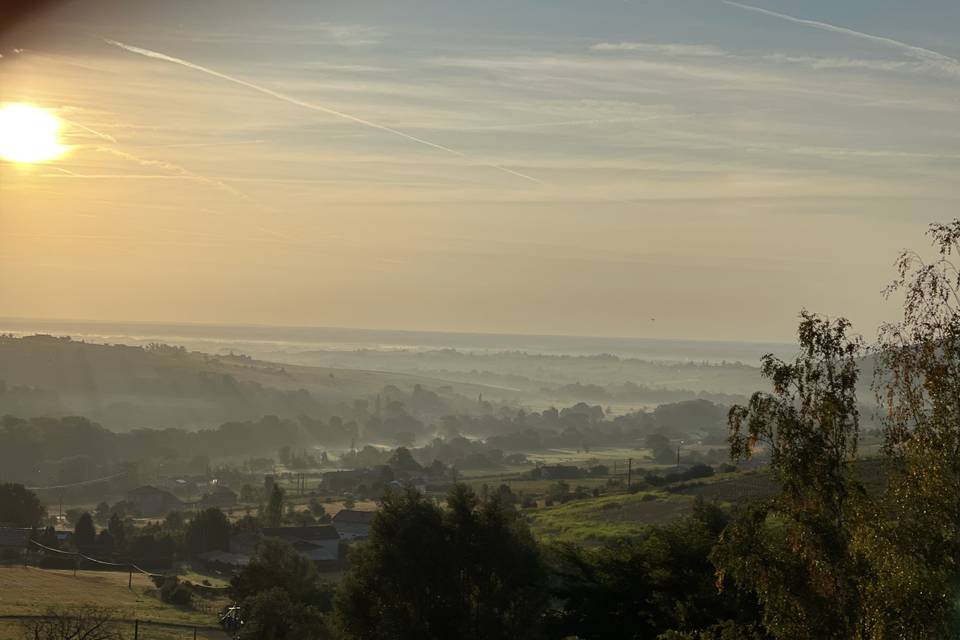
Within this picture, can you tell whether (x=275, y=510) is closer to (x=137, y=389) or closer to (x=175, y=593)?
(x=175, y=593)

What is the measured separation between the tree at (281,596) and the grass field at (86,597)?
5.54 feet

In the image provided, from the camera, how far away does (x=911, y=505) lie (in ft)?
33.6

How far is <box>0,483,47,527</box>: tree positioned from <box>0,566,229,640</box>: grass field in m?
12.4

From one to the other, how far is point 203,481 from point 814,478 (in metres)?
83.7

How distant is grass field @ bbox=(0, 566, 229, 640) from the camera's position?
29062mm

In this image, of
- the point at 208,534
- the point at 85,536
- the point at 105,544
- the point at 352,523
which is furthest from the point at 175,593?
the point at 352,523

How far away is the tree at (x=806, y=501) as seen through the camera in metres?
10.4

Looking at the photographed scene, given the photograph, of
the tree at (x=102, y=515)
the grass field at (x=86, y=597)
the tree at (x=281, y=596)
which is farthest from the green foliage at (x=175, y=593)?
the tree at (x=102, y=515)

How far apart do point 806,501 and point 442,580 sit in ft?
40.3

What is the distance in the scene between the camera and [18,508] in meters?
52.8

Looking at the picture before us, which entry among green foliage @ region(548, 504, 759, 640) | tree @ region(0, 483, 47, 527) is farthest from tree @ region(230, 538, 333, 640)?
tree @ region(0, 483, 47, 527)

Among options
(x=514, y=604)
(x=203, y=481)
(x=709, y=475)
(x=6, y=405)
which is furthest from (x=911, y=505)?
(x=6, y=405)

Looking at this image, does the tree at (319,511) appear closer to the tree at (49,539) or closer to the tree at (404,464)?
the tree at (49,539)

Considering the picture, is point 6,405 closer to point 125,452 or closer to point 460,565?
point 125,452
